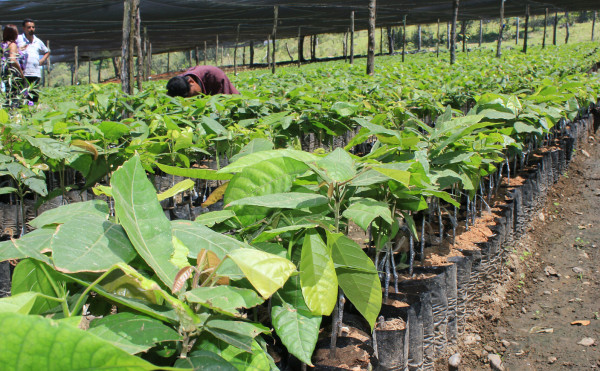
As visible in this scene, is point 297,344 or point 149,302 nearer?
point 149,302

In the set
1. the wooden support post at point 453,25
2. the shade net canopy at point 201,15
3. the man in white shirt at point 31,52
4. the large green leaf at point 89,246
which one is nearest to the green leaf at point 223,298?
the large green leaf at point 89,246

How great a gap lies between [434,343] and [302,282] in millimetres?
1235

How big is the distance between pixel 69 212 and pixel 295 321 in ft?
1.46

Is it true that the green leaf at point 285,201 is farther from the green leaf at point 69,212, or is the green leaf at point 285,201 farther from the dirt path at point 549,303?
the dirt path at point 549,303

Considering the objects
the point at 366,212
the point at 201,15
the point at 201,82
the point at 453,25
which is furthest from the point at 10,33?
the point at 201,15

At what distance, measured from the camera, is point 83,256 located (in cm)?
64

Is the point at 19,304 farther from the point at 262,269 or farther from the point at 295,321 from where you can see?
the point at 295,321

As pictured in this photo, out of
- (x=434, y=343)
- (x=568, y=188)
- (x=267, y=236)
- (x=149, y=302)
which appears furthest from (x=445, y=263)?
(x=568, y=188)

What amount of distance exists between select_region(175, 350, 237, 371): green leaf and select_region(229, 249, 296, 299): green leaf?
0.31 ft

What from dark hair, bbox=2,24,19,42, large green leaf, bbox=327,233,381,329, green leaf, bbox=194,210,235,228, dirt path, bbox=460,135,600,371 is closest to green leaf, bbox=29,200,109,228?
green leaf, bbox=194,210,235,228

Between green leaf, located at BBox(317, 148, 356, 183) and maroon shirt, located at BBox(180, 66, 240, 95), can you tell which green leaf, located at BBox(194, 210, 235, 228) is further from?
maroon shirt, located at BBox(180, 66, 240, 95)

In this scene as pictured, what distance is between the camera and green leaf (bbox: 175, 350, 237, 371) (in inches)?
23.0

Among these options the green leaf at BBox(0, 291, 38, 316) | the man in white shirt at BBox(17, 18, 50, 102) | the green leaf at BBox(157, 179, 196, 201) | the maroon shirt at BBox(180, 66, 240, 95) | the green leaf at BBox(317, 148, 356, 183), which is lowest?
the green leaf at BBox(0, 291, 38, 316)

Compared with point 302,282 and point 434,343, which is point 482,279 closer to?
point 434,343
